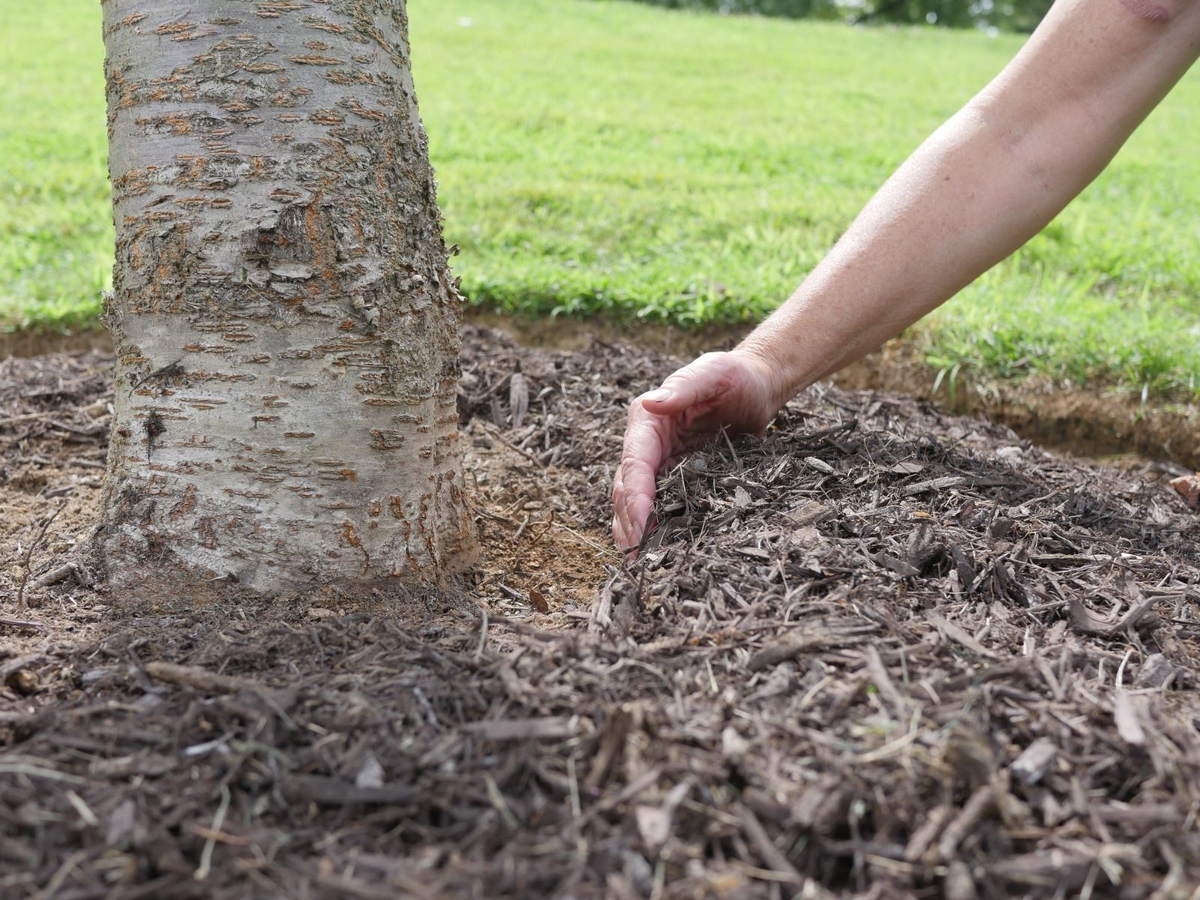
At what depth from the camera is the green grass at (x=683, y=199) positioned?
4.02 m

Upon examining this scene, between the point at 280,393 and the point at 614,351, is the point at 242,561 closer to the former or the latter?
the point at 280,393

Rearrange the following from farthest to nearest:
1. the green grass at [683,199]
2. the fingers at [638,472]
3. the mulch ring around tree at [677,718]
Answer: the green grass at [683,199]
the fingers at [638,472]
the mulch ring around tree at [677,718]

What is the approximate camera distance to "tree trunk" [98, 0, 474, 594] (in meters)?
1.83

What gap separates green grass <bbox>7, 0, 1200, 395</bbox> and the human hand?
4.50 ft

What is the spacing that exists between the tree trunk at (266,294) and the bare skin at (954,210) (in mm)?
749

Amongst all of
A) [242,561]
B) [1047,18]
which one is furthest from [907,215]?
[242,561]

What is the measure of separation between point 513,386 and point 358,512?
1.37m

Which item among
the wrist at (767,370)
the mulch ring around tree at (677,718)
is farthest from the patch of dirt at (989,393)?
the mulch ring around tree at (677,718)

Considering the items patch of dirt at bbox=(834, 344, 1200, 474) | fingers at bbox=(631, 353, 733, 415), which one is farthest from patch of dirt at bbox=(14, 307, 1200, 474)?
fingers at bbox=(631, 353, 733, 415)

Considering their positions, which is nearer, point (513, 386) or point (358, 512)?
point (358, 512)

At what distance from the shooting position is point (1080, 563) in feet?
6.74

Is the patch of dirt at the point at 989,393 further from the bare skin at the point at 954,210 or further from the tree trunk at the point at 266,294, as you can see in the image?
the tree trunk at the point at 266,294

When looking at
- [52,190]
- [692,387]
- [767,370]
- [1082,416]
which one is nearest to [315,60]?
[692,387]

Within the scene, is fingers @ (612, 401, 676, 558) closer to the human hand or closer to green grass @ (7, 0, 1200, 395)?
the human hand
